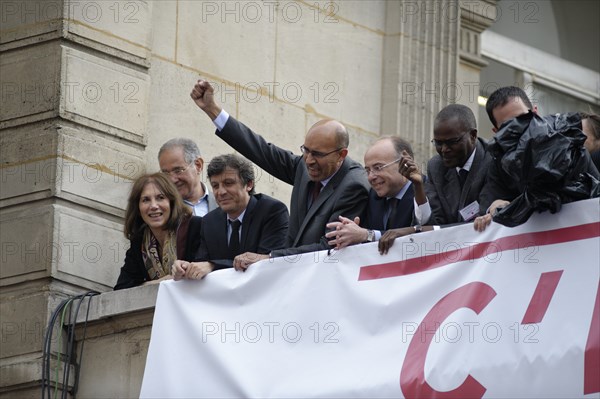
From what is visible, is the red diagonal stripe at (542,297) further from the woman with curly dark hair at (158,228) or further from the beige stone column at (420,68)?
the beige stone column at (420,68)

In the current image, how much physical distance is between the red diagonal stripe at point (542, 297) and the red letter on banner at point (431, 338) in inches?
12.1

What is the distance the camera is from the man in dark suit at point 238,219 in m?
11.8

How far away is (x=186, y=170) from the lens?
12953 millimetres

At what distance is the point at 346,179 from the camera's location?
11367 millimetres

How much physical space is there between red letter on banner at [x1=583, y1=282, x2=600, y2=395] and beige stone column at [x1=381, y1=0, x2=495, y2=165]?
21.6 ft

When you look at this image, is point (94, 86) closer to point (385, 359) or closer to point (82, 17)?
point (82, 17)

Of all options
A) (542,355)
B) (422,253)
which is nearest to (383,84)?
(422,253)

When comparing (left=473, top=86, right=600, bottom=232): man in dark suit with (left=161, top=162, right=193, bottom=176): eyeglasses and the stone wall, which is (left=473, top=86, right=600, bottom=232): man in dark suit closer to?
the stone wall

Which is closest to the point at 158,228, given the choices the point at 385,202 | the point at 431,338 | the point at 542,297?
the point at 385,202

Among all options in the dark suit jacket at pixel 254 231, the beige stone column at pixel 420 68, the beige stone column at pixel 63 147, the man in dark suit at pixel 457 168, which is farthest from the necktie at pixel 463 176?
the beige stone column at pixel 420 68

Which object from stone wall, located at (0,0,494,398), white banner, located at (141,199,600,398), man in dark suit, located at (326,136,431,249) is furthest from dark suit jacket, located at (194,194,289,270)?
man in dark suit, located at (326,136,431,249)

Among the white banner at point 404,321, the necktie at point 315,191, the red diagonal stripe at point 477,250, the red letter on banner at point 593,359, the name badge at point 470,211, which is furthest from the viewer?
the necktie at point 315,191

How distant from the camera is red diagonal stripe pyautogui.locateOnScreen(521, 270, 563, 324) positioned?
9.67 m

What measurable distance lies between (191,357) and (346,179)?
1.60 metres
